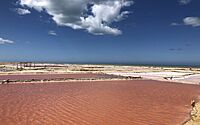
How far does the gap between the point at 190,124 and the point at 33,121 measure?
7.87 m

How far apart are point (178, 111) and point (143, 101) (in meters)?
4.19

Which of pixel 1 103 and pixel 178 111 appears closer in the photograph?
pixel 178 111

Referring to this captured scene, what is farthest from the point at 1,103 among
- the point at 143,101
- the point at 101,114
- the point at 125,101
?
the point at 143,101

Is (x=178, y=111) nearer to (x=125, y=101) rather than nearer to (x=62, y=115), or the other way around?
(x=125, y=101)

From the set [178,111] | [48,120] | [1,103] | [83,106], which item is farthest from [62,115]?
[178,111]

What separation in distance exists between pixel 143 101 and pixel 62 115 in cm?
786

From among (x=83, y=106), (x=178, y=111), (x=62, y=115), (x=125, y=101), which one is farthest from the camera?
(x=125, y=101)

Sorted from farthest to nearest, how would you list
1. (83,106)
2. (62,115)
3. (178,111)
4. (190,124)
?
(83,106), (178,111), (62,115), (190,124)

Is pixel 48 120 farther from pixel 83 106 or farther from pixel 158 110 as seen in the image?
pixel 158 110

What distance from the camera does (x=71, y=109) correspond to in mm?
17422

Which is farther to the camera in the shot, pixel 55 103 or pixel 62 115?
pixel 55 103

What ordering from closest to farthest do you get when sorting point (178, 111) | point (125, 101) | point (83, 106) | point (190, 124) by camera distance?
point (190, 124), point (178, 111), point (83, 106), point (125, 101)

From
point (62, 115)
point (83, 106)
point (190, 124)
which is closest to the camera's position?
point (190, 124)

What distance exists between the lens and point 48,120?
1425 centimetres
